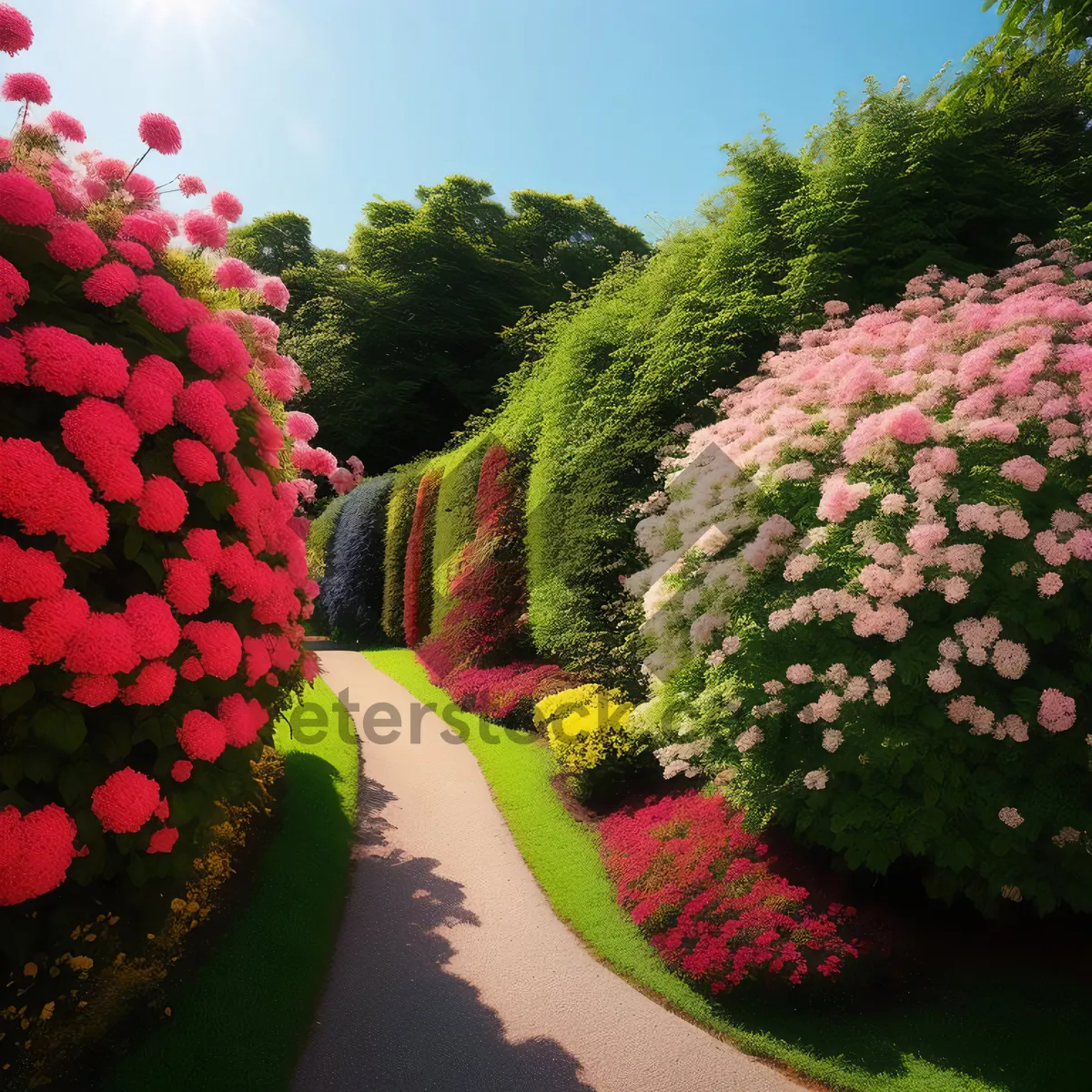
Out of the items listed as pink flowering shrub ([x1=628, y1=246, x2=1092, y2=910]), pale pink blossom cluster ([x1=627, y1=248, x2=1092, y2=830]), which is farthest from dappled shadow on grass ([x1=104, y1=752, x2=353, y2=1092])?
pale pink blossom cluster ([x1=627, y1=248, x2=1092, y2=830])

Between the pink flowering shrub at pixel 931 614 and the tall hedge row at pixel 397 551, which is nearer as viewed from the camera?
the pink flowering shrub at pixel 931 614

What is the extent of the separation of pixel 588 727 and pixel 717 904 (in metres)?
2.78

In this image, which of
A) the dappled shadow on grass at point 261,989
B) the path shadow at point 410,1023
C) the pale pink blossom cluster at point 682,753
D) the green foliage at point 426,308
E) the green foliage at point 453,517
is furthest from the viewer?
the green foliage at point 426,308

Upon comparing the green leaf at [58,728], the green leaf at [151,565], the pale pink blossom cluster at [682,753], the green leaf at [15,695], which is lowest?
the pale pink blossom cluster at [682,753]

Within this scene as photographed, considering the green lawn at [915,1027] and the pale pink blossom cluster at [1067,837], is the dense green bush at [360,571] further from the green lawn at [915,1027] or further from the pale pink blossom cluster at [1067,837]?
the pale pink blossom cluster at [1067,837]

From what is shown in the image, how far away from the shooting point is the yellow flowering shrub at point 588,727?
26.5 feet

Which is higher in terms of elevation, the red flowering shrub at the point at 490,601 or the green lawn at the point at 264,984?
the red flowering shrub at the point at 490,601

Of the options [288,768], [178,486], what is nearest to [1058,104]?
[178,486]

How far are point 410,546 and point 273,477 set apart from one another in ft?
44.2

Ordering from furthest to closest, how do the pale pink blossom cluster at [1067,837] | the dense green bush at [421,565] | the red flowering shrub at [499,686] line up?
1. the dense green bush at [421,565]
2. the red flowering shrub at [499,686]
3. the pale pink blossom cluster at [1067,837]

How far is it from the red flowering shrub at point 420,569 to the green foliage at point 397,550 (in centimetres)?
121

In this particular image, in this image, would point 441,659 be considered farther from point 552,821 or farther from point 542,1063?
point 542,1063

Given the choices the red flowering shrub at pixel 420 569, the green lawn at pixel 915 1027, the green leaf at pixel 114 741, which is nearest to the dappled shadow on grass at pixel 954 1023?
the green lawn at pixel 915 1027

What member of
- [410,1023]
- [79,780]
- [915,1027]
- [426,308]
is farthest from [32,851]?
[426,308]
